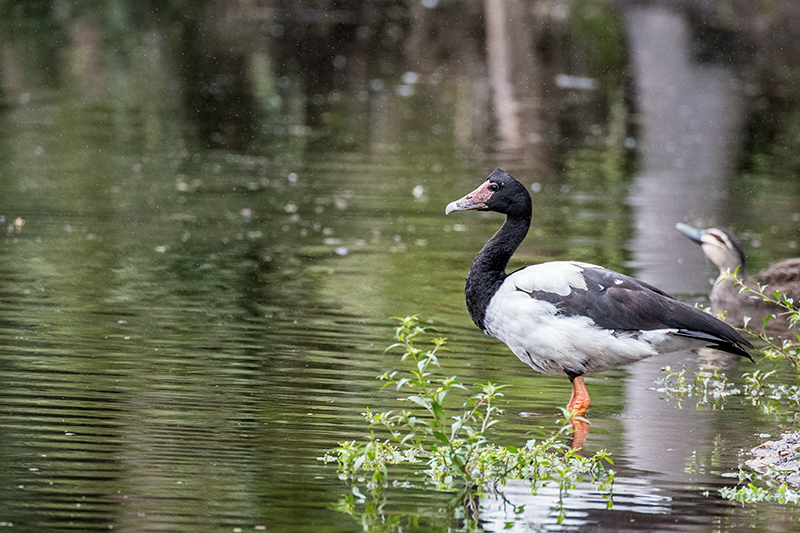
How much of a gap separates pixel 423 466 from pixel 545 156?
12374 mm

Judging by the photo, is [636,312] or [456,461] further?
[636,312]

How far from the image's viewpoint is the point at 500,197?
7.52 m

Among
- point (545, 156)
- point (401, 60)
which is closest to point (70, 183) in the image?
point (545, 156)

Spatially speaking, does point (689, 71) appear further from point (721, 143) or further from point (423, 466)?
point (423, 466)

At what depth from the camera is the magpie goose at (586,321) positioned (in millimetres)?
6754

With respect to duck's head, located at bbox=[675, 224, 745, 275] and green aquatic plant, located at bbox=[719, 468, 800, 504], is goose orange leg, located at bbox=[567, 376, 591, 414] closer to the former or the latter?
green aquatic plant, located at bbox=[719, 468, 800, 504]

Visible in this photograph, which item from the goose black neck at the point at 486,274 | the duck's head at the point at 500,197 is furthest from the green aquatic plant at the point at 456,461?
the duck's head at the point at 500,197

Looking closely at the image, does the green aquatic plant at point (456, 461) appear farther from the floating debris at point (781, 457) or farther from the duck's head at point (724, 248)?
the duck's head at point (724, 248)

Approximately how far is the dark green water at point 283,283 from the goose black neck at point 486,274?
1.95 ft

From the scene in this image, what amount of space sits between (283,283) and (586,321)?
4245 mm

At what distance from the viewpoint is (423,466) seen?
5918mm

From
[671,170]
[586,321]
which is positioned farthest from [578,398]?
[671,170]

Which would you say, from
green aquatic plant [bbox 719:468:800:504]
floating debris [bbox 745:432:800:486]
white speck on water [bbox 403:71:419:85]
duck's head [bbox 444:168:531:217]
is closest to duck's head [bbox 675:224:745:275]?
duck's head [bbox 444:168:531:217]

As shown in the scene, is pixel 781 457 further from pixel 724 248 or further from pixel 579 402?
pixel 724 248
